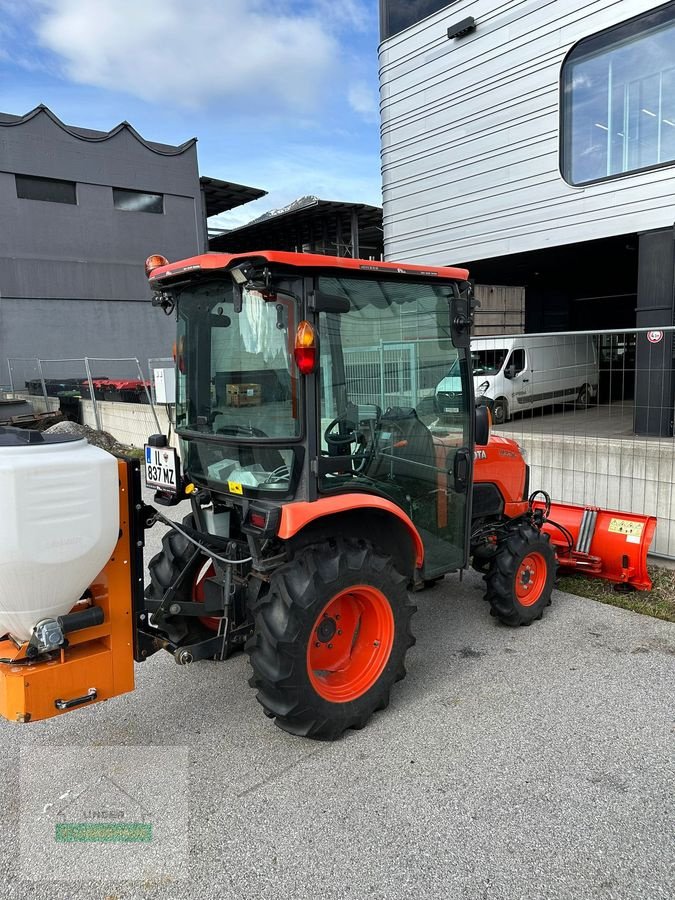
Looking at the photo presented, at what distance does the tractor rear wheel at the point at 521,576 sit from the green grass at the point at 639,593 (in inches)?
24.0

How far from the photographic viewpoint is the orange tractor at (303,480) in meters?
2.84

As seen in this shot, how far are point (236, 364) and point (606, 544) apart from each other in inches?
127

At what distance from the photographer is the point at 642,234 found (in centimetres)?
737

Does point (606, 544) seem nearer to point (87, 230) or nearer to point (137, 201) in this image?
point (87, 230)

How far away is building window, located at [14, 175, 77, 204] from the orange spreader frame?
22644mm

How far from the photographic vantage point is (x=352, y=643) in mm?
3344

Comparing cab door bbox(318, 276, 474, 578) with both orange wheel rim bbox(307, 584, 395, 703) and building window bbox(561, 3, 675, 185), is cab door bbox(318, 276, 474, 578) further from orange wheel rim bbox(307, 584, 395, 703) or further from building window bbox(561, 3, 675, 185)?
building window bbox(561, 3, 675, 185)

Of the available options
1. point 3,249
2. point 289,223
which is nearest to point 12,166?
point 3,249

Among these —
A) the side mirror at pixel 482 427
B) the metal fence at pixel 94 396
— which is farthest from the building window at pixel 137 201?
the side mirror at pixel 482 427

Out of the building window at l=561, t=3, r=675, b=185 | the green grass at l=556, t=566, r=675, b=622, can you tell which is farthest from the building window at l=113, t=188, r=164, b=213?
the green grass at l=556, t=566, r=675, b=622

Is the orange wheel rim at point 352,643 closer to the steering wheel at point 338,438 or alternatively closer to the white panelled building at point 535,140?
the steering wheel at point 338,438

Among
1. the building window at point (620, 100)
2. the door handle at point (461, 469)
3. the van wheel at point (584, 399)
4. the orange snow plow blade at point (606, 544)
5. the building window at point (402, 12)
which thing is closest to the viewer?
the door handle at point (461, 469)

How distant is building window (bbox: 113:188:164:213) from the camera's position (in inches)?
925

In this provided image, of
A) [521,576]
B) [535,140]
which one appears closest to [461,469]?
[521,576]
